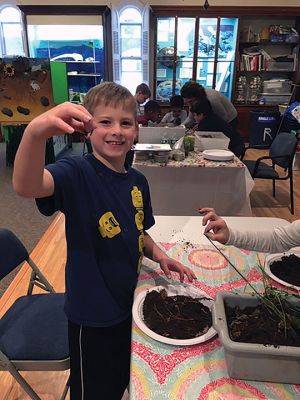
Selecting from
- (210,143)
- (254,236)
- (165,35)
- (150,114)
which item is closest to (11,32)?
(165,35)

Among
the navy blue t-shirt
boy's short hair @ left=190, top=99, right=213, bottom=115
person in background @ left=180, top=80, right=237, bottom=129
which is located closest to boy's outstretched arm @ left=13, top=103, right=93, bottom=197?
the navy blue t-shirt

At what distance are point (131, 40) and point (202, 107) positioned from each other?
3.26 metres

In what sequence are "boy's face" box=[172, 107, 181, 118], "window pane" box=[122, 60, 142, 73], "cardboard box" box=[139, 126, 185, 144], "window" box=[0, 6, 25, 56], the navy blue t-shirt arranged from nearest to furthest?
the navy blue t-shirt < "cardboard box" box=[139, 126, 185, 144] < "boy's face" box=[172, 107, 181, 118] < "window" box=[0, 6, 25, 56] < "window pane" box=[122, 60, 142, 73]

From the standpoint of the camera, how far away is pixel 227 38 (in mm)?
5520

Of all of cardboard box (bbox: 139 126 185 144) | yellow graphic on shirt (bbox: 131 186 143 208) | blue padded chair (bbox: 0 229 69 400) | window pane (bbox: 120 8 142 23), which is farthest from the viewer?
window pane (bbox: 120 8 142 23)

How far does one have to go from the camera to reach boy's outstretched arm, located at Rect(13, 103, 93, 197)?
65 centimetres

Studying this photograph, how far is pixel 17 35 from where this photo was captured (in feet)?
18.8

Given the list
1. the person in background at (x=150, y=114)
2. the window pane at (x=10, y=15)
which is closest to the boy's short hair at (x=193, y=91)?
the person in background at (x=150, y=114)

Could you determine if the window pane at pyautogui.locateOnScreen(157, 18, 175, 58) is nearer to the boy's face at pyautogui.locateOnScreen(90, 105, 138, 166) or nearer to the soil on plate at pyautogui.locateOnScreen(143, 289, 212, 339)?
the boy's face at pyautogui.locateOnScreen(90, 105, 138, 166)

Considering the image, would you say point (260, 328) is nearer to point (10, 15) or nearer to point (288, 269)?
point (288, 269)

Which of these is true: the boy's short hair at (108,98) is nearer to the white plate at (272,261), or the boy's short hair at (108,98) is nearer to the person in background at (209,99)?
the white plate at (272,261)

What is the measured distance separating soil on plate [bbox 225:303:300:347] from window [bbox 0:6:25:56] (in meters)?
6.17

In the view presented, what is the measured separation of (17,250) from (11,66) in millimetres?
3637

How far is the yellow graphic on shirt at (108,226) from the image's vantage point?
0.88 metres
